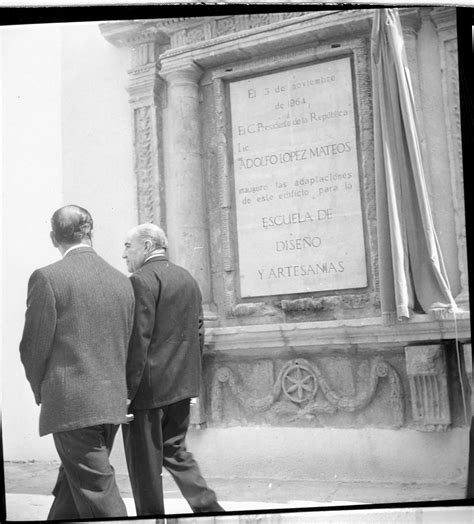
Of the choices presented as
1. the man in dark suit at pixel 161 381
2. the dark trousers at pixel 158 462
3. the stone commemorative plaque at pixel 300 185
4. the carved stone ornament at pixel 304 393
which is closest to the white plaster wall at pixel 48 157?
the man in dark suit at pixel 161 381

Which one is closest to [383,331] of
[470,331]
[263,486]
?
[470,331]

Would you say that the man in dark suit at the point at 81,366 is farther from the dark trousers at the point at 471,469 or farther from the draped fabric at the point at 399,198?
the dark trousers at the point at 471,469

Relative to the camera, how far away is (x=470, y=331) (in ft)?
10.5

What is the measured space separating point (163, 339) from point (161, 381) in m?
0.18

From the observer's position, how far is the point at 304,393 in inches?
129

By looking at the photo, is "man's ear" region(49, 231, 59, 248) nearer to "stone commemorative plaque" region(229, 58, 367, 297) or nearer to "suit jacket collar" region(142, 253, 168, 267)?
"suit jacket collar" region(142, 253, 168, 267)

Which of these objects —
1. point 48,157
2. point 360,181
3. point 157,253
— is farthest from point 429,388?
point 48,157

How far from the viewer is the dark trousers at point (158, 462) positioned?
3.21 m

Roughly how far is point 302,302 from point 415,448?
0.78m

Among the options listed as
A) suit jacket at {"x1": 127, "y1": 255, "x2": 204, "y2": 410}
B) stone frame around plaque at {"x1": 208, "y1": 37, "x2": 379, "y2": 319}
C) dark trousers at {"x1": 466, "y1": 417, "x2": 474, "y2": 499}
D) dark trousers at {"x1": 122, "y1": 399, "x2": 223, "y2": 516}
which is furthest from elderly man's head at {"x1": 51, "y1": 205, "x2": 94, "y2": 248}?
dark trousers at {"x1": 466, "y1": 417, "x2": 474, "y2": 499}

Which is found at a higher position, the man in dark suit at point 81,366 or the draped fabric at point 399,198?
the draped fabric at point 399,198

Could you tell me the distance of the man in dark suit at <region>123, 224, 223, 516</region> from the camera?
321 centimetres

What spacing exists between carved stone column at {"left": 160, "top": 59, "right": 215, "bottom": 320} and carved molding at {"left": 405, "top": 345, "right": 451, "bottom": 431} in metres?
0.91

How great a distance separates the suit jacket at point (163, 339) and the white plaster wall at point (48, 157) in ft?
0.62
